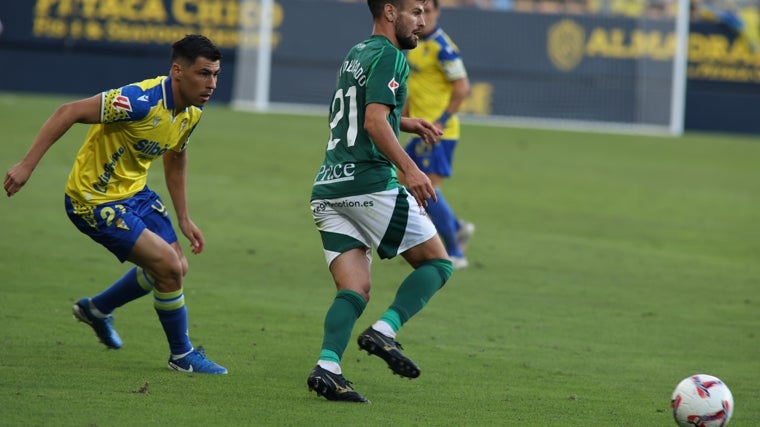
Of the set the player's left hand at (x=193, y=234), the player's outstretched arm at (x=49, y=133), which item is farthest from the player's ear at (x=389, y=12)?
the player's left hand at (x=193, y=234)

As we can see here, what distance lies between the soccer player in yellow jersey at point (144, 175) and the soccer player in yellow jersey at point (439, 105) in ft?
13.5

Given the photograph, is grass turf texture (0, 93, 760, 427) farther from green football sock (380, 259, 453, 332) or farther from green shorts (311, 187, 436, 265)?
green shorts (311, 187, 436, 265)

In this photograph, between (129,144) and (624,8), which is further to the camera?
(624,8)

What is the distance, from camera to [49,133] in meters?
5.76

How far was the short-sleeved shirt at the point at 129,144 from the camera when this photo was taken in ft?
20.1

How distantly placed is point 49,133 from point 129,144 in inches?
21.9

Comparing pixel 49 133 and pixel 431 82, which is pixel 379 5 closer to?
pixel 49 133

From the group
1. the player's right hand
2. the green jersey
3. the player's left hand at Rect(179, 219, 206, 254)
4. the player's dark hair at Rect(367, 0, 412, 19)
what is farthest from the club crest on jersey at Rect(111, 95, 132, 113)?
the player's dark hair at Rect(367, 0, 412, 19)

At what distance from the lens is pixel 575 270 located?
1070cm

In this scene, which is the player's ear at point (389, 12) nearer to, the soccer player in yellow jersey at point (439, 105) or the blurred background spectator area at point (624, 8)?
the soccer player in yellow jersey at point (439, 105)

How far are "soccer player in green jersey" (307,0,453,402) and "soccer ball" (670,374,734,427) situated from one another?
128 cm

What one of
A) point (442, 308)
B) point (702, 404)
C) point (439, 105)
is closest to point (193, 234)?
point (442, 308)

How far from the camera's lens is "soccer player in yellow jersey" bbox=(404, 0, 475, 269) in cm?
1033

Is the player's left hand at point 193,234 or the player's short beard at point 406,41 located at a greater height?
the player's short beard at point 406,41
